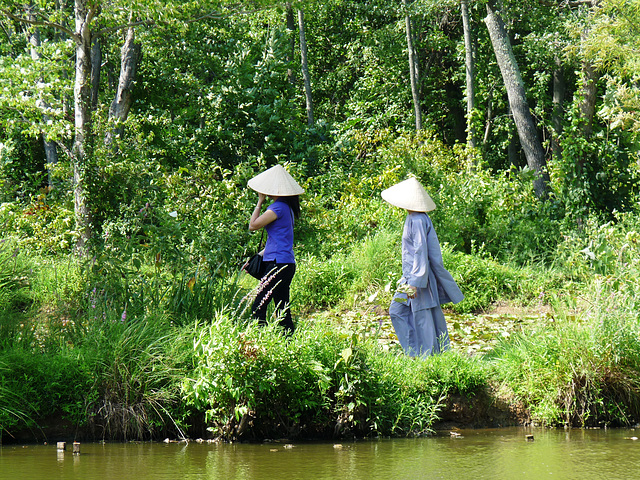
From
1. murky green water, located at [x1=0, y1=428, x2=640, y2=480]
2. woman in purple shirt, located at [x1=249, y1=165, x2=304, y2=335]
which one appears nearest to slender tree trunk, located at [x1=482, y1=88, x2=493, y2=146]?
woman in purple shirt, located at [x1=249, y1=165, x2=304, y2=335]

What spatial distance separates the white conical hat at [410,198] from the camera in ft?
22.9

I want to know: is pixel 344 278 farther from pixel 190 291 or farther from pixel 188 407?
pixel 188 407

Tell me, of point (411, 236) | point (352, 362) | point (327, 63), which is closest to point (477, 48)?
point (327, 63)

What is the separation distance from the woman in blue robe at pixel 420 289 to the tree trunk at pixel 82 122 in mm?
4606

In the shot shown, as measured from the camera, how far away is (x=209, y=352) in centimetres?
539

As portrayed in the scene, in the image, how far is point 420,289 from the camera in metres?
6.89

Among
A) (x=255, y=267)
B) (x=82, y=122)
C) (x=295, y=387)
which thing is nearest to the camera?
(x=295, y=387)

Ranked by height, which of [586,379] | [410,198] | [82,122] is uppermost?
[82,122]

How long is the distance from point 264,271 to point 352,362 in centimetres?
160

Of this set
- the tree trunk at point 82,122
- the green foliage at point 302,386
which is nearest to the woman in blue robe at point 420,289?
the green foliage at point 302,386

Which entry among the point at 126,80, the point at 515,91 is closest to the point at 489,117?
the point at 515,91

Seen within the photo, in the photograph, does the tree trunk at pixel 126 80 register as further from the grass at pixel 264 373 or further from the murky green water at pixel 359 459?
the murky green water at pixel 359 459

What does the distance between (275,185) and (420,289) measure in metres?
1.71

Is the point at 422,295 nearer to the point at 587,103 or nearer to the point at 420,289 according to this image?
the point at 420,289
